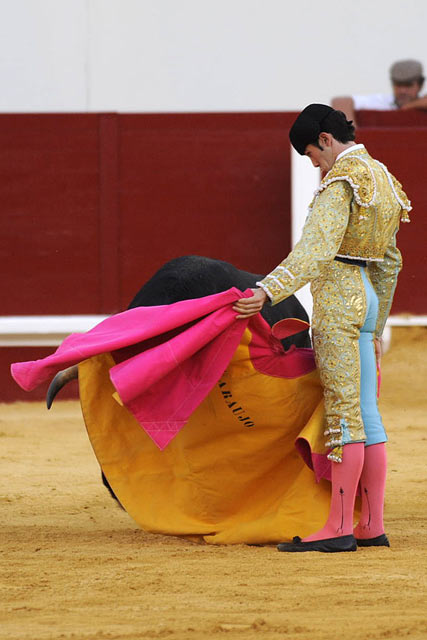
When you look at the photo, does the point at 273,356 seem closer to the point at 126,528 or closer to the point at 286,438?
the point at 286,438

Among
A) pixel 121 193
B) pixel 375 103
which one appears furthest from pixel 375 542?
pixel 375 103

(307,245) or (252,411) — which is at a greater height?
(307,245)

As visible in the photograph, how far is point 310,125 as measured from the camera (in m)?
2.91

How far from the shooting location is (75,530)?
340 centimetres

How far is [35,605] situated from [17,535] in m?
0.82

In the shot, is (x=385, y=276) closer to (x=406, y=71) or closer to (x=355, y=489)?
A: (x=355, y=489)

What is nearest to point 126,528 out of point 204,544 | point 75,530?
point 75,530

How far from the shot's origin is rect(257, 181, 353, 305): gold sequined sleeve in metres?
2.82

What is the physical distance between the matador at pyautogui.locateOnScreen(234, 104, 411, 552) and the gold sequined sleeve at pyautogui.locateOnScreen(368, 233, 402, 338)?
7 centimetres

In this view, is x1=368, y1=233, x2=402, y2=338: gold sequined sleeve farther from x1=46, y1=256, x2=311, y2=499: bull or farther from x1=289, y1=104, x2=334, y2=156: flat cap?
x1=46, y1=256, x2=311, y2=499: bull

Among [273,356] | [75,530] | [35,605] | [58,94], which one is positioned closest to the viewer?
[35,605]

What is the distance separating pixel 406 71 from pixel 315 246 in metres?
4.08

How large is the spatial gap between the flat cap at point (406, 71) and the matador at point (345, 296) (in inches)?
147

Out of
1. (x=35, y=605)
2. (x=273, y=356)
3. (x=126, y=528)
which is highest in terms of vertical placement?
(x=273, y=356)
